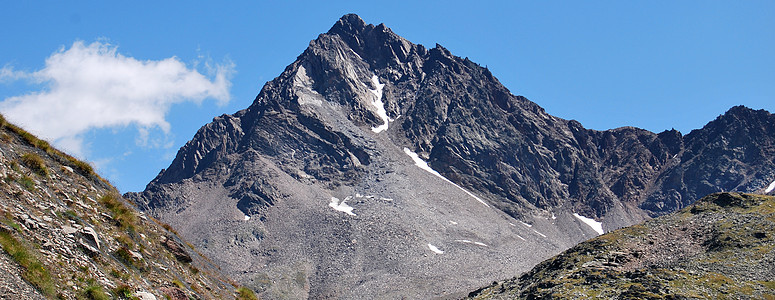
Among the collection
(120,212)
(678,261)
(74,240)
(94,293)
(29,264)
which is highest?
(678,261)

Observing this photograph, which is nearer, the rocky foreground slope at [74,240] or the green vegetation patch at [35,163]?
the rocky foreground slope at [74,240]

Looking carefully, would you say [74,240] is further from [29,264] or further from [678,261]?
[678,261]

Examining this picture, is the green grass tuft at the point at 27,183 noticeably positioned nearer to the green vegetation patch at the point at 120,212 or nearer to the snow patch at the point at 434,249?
the green vegetation patch at the point at 120,212

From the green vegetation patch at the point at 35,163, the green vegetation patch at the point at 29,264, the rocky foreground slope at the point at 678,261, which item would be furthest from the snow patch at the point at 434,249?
the green vegetation patch at the point at 29,264

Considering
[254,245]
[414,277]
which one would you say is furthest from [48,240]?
[254,245]

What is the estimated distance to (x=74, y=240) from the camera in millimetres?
13734

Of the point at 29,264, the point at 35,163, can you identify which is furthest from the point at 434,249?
the point at 29,264

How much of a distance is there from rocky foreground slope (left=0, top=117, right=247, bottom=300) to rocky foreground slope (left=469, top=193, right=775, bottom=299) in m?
29.3

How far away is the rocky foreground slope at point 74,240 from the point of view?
39.4 feet

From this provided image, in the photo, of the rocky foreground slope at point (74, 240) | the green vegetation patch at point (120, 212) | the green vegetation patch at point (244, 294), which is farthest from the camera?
the green vegetation patch at point (244, 294)

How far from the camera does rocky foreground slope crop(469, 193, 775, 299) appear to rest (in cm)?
3978

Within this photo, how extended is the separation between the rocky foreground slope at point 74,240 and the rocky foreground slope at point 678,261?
1152 inches

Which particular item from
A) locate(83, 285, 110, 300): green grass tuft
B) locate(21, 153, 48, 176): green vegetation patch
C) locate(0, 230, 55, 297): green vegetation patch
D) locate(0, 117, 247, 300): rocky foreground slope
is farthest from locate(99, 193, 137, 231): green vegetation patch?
locate(0, 230, 55, 297): green vegetation patch

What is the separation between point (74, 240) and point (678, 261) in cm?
4172
